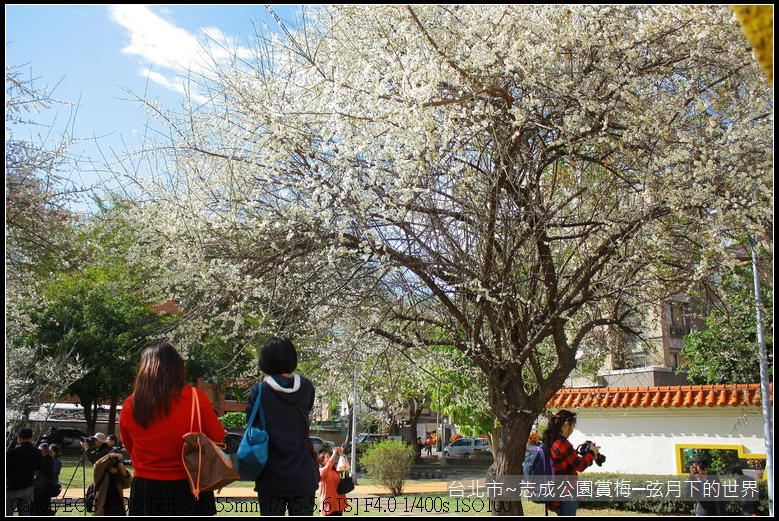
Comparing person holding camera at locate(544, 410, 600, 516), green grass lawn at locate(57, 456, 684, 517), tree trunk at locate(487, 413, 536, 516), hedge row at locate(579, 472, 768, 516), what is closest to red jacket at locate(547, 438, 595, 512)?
person holding camera at locate(544, 410, 600, 516)

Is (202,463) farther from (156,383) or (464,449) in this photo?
(464,449)

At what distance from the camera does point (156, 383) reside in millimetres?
3672

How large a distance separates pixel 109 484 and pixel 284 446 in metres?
3.79

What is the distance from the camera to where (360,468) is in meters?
29.6

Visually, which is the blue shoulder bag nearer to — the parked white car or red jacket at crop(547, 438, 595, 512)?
red jacket at crop(547, 438, 595, 512)

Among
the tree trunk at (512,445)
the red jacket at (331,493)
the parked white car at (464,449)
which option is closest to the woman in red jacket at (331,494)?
the red jacket at (331,493)

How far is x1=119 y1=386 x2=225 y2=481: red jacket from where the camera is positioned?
364cm

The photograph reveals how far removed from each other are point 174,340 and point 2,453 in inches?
135

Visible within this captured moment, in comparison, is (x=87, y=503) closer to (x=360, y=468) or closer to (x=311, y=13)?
(x=311, y=13)

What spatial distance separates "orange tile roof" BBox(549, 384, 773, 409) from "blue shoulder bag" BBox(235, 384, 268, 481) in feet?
40.7

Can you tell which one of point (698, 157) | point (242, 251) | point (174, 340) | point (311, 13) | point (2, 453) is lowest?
point (2, 453)

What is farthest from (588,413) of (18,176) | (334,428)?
(334,428)

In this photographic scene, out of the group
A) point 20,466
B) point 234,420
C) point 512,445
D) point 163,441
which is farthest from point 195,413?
point 234,420

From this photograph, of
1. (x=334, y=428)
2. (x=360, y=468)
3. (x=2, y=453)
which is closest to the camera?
(x=2, y=453)
